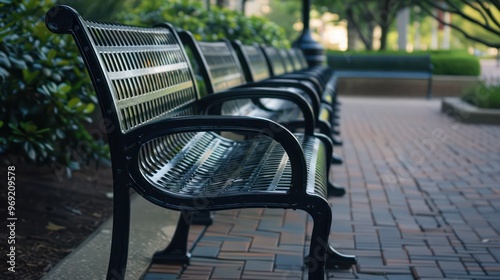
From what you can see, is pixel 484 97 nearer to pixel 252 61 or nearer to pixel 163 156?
pixel 252 61

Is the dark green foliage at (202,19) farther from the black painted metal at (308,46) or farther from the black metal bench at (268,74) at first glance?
the black painted metal at (308,46)

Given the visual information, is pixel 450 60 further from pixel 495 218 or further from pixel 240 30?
pixel 495 218

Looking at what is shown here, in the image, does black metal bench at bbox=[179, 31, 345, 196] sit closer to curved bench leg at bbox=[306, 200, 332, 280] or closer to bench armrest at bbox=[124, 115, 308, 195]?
bench armrest at bbox=[124, 115, 308, 195]

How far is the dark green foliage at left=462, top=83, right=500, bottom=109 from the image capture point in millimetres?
10820

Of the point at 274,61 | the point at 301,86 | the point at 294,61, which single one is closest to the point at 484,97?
the point at 294,61

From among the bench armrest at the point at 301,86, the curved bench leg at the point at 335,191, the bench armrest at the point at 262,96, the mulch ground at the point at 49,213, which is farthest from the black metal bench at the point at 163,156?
the curved bench leg at the point at 335,191

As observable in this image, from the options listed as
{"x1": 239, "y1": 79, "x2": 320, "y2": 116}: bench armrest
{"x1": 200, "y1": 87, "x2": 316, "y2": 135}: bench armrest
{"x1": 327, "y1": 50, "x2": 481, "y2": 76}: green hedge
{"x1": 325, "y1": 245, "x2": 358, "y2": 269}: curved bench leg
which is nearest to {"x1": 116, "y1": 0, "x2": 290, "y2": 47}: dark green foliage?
{"x1": 239, "y1": 79, "x2": 320, "y2": 116}: bench armrest

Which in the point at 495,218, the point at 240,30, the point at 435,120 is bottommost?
the point at 435,120

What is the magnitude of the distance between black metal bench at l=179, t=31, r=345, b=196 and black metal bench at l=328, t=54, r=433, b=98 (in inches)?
440

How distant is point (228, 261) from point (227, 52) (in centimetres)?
189

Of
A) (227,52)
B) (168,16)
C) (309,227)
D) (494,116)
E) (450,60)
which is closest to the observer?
(309,227)

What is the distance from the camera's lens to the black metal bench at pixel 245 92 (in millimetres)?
3553

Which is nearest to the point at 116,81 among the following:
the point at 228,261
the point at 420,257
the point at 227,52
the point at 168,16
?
the point at 228,261

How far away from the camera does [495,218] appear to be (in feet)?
15.1
